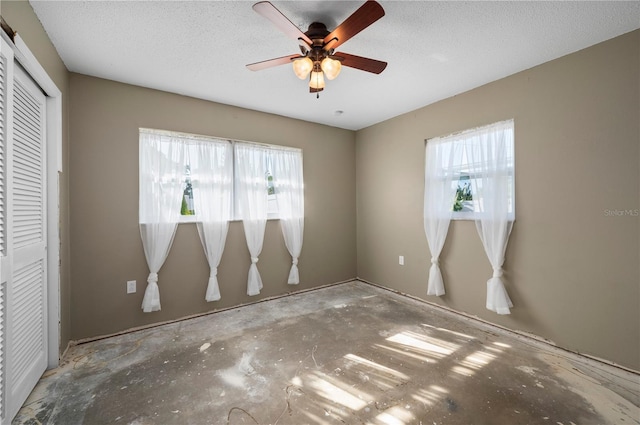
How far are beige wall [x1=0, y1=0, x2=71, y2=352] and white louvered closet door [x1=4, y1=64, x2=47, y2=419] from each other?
21 cm

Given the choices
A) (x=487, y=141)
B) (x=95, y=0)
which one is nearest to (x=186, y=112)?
(x=95, y=0)

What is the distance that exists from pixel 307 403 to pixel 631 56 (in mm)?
3446

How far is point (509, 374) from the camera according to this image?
6.70ft

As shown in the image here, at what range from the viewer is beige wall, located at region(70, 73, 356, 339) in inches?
103

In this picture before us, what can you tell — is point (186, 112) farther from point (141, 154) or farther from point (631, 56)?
point (631, 56)

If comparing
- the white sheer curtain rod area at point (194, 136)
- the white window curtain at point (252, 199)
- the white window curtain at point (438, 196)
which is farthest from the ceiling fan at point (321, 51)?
the white window curtain at point (438, 196)

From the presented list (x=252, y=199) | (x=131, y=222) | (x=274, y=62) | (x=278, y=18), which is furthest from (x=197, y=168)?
(x=278, y=18)

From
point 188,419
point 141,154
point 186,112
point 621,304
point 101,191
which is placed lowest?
point 188,419

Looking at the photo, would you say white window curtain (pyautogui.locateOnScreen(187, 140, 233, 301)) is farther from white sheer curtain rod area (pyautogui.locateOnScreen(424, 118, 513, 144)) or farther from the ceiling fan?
white sheer curtain rod area (pyautogui.locateOnScreen(424, 118, 513, 144))

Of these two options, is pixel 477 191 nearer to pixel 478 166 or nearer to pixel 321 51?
pixel 478 166

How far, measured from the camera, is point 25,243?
179cm

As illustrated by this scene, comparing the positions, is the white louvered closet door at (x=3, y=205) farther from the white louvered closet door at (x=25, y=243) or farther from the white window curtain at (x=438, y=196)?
the white window curtain at (x=438, y=196)

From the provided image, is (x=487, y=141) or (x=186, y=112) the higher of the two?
(x=186, y=112)

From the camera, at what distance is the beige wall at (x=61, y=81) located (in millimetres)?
1677
